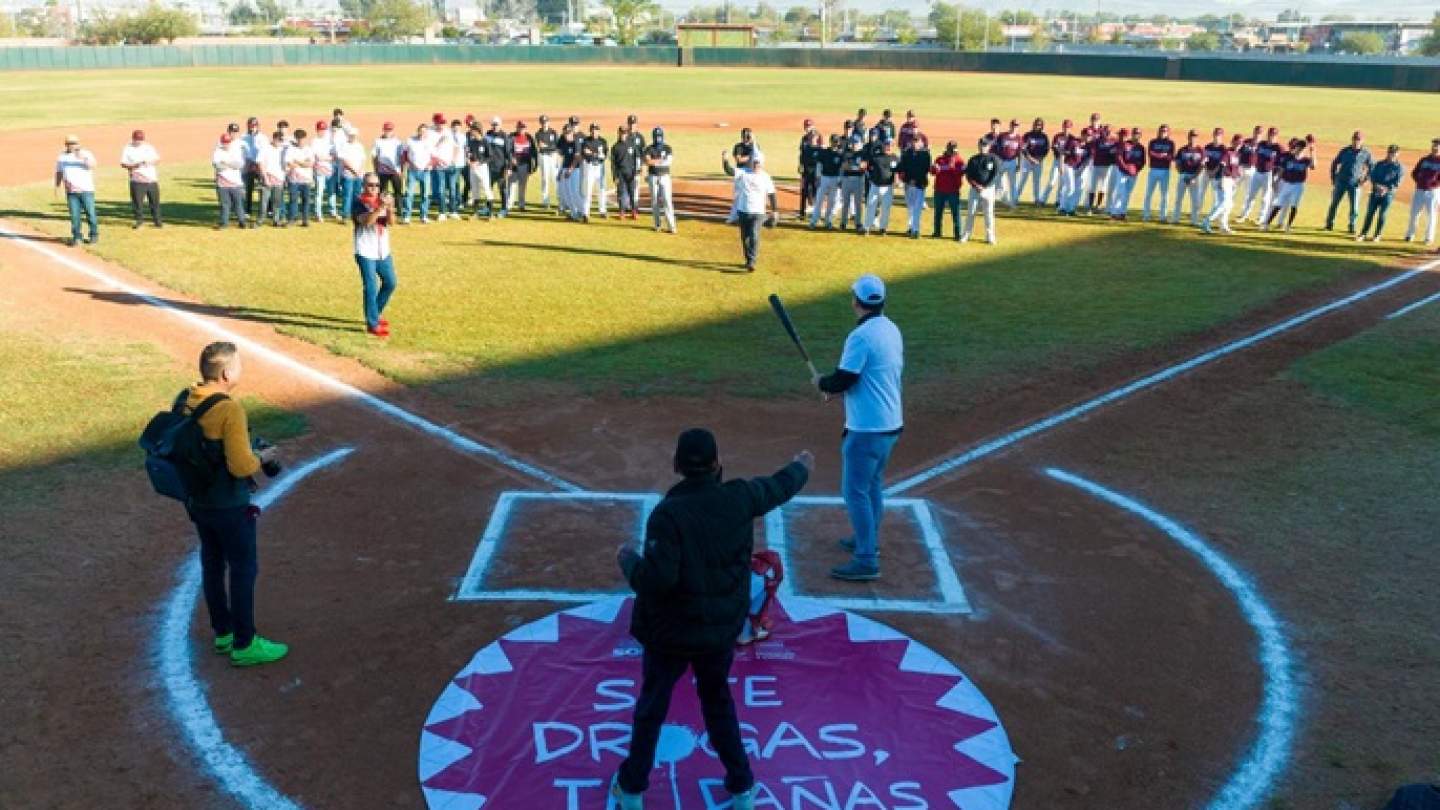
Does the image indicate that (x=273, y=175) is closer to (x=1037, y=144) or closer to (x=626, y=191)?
(x=626, y=191)

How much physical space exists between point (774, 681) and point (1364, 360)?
1227cm

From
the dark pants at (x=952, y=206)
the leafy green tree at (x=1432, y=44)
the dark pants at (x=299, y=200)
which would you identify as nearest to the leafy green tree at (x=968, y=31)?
the leafy green tree at (x=1432, y=44)

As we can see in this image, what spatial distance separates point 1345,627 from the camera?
8219 millimetres

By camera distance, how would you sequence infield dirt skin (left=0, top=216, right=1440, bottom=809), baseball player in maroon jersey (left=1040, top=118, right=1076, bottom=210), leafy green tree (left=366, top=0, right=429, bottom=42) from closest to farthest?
infield dirt skin (left=0, top=216, right=1440, bottom=809)
baseball player in maroon jersey (left=1040, top=118, right=1076, bottom=210)
leafy green tree (left=366, top=0, right=429, bottom=42)

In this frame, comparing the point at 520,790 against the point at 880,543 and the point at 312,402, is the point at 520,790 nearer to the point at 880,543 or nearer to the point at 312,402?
the point at 880,543

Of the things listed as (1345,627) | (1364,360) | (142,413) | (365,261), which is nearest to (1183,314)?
(1364,360)

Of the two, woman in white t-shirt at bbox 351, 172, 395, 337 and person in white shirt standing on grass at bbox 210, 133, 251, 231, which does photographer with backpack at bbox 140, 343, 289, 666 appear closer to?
woman in white t-shirt at bbox 351, 172, 395, 337

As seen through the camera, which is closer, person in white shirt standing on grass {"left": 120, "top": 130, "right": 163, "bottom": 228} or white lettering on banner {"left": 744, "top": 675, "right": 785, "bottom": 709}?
white lettering on banner {"left": 744, "top": 675, "right": 785, "bottom": 709}

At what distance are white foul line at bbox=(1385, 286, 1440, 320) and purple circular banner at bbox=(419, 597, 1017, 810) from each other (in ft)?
46.9

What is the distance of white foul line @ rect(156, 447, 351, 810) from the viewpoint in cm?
615

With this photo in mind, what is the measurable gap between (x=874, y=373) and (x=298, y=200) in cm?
1894

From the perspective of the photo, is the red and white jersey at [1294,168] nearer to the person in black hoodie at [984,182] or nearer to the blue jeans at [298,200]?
the person in black hoodie at [984,182]

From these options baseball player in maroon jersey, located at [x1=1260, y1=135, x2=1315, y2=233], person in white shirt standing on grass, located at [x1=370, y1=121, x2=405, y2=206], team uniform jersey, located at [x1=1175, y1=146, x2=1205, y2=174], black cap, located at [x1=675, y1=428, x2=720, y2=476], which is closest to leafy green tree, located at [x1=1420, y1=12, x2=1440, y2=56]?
baseball player in maroon jersey, located at [x1=1260, y1=135, x2=1315, y2=233]

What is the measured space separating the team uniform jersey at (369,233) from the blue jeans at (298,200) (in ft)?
30.9
